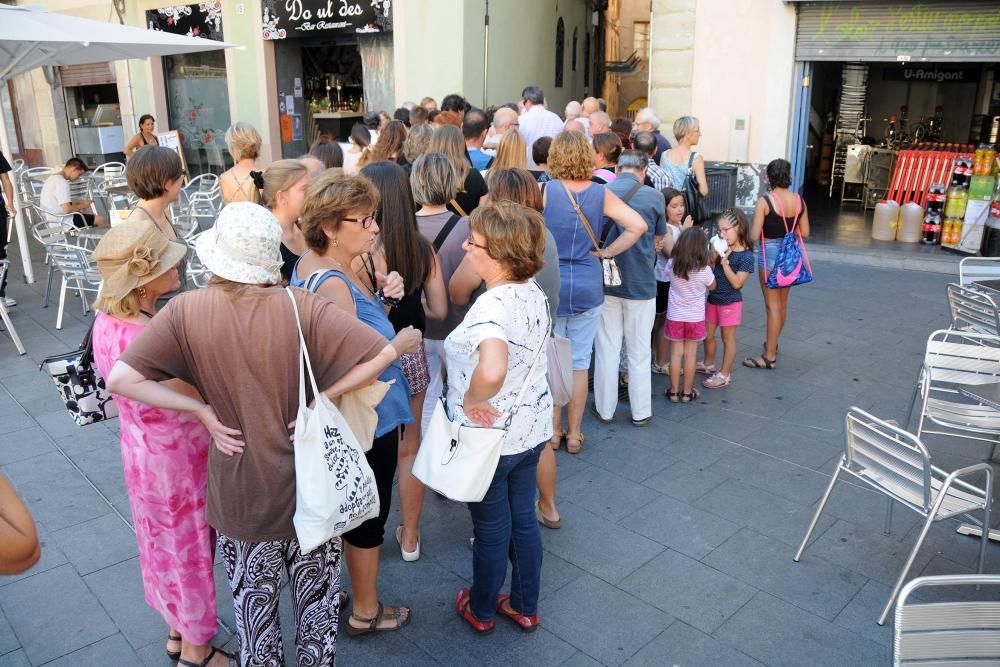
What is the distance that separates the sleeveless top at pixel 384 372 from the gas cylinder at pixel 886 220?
904 centimetres

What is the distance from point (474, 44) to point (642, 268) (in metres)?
7.55

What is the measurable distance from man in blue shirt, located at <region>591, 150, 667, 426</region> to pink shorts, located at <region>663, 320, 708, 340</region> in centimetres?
36

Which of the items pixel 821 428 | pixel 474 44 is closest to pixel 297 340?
pixel 821 428

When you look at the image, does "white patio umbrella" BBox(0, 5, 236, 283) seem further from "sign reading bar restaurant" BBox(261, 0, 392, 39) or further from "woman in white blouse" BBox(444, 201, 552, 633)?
"woman in white blouse" BBox(444, 201, 552, 633)

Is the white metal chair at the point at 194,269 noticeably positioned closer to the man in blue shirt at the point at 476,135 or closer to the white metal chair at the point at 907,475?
the man in blue shirt at the point at 476,135

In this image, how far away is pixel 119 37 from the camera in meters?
7.54

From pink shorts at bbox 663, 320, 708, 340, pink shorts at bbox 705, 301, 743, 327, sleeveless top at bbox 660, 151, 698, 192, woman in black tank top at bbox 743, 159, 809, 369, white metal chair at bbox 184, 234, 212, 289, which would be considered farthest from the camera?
white metal chair at bbox 184, 234, 212, 289

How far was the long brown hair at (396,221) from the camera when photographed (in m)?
3.31

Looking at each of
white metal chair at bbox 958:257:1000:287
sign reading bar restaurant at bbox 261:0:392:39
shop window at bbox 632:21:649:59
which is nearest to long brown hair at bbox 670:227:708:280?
white metal chair at bbox 958:257:1000:287

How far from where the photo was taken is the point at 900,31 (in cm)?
904

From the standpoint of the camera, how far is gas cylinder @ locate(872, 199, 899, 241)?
33.4ft

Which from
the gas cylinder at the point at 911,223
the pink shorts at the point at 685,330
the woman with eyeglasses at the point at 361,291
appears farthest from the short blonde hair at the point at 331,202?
the gas cylinder at the point at 911,223

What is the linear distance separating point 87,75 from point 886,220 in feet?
51.3

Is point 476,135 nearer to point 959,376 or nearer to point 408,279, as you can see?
point 408,279
